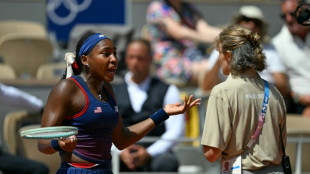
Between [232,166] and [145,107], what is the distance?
2.62 metres

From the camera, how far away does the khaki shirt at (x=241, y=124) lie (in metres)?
3.92

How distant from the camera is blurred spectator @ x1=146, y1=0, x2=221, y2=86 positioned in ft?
25.8

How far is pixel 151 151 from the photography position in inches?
252

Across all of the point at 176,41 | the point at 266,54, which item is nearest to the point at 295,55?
the point at 266,54

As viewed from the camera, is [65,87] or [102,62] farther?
[102,62]

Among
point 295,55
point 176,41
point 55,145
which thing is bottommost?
point 55,145

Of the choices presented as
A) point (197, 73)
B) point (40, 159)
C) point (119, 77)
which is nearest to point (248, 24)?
point (197, 73)

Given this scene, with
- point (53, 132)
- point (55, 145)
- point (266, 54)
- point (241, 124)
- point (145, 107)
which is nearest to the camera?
point (53, 132)

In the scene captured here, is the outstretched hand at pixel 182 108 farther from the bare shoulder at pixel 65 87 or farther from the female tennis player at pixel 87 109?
the bare shoulder at pixel 65 87

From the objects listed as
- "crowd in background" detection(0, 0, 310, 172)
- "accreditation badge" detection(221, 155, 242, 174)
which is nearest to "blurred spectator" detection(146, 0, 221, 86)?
"crowd in background" detection(0, 0, 310, 172)

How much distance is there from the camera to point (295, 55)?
23.7 ft

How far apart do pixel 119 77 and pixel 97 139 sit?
4.10 m

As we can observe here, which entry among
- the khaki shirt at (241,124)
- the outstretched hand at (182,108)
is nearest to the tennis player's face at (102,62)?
the outstretched hand at (182,108)

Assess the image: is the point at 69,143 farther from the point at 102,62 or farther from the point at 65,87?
the point at 102,62
